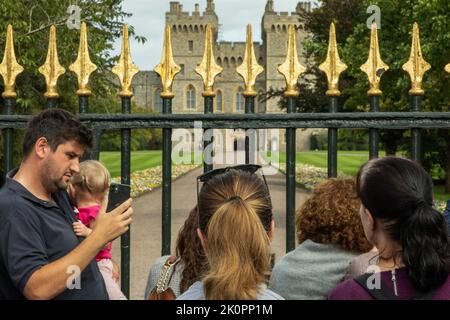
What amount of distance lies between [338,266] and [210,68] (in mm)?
1296

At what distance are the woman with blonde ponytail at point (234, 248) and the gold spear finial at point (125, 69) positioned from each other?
1309 millimetres

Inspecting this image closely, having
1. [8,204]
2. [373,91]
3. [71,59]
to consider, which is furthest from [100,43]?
[8,204]

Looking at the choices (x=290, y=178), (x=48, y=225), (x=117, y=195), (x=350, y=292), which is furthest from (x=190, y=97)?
(x=350, y=292)

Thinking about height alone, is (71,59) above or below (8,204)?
above

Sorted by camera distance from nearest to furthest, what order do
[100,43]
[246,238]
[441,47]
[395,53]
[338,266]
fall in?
[246,238]
[338,266]
[100,43]
[441,47]
[395,53]

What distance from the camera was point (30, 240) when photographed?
7.09 ft

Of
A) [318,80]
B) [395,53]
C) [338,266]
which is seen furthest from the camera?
[318,80]

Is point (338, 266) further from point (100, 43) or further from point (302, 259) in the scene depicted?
point (100, 43)

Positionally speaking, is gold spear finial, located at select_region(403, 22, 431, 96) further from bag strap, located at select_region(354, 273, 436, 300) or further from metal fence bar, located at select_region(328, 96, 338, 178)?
bag strap, located at select_region(354, 273, 436, 300)

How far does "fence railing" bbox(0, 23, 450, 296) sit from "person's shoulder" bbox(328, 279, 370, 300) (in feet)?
4.16

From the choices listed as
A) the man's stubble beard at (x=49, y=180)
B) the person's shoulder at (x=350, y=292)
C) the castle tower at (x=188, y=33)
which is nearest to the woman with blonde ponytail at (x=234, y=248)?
the person's shoulder at (x=350, y=292)

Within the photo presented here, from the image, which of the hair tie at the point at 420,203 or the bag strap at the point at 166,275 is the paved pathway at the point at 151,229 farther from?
the hair tie at the point at 420,203

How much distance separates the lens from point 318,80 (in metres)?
21.9

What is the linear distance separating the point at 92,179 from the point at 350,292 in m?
1.58
